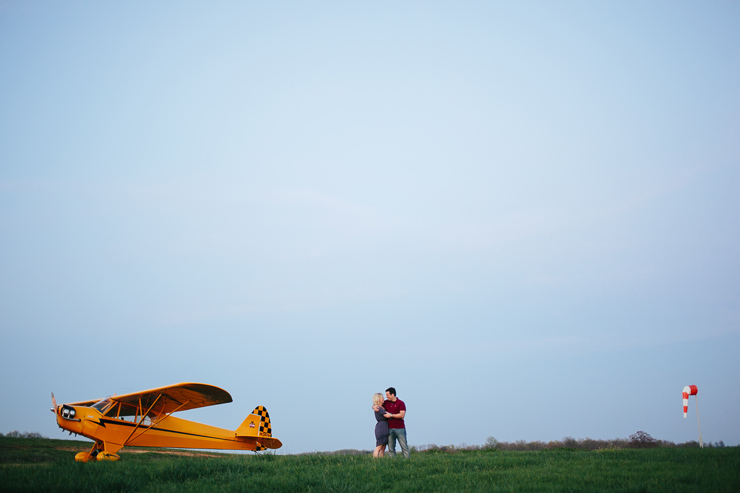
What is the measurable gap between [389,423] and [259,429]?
1113cm

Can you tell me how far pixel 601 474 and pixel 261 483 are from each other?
6994mm

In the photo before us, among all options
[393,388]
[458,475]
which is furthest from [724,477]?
[393,388]

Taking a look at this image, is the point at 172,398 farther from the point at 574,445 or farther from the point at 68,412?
the point at 574,445

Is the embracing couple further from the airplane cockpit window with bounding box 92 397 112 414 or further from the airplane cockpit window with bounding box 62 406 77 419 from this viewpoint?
the airplane cockpit window with bounding box 62 406 77 419

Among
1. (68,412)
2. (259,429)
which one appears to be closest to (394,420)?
(68,412)

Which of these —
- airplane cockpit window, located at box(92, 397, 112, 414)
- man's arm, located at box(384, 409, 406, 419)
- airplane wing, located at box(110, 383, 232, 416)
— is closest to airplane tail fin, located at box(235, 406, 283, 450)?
airplane wing, located at box(110, 383, 232, 416)

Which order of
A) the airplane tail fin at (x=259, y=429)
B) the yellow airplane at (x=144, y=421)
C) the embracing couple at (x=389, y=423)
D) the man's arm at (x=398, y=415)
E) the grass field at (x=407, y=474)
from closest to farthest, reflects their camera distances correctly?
the grass field at (x=407, y=474) < the man's arm at (x=398, y=415) < the embracing couple at (x=389, y=423) < the yellow airplane at (x=144, y=421) < the airplane tail fin at (x=259, y=429)

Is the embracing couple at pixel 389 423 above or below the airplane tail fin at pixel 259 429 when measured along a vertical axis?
above

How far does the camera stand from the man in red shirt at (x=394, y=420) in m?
14.0

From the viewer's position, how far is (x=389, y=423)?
14203mm

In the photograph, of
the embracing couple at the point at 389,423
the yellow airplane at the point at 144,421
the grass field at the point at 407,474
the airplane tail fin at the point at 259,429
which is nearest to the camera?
the grass field at the point at 407,474

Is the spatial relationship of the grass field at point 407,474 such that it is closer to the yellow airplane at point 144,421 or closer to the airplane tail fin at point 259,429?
the yellow airplane at point 144,421

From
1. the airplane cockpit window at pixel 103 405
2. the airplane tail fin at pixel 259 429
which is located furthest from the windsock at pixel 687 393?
the airplane cockpit window at pixel 103 405

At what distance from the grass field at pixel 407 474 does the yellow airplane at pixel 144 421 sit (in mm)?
4563
